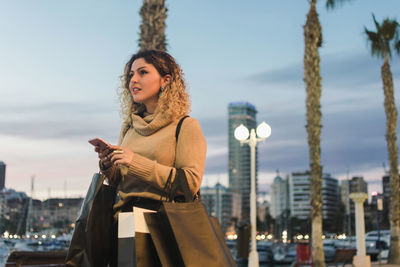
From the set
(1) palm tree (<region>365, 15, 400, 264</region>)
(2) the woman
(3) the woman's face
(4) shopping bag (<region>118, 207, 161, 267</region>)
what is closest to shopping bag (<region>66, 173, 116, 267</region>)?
(2) the woman

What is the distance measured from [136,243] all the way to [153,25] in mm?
7206

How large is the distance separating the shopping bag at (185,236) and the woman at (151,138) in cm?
18

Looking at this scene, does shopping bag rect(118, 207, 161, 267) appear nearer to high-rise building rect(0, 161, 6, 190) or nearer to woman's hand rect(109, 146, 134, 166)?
woman's hand rect(109, 146, 134, 166)

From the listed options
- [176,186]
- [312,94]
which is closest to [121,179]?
[176,186]

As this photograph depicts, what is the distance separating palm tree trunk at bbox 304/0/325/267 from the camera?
49.5 ft

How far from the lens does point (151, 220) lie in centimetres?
215

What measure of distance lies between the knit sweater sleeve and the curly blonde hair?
115 mm

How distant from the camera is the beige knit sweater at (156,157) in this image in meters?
2.32

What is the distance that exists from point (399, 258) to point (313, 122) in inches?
447

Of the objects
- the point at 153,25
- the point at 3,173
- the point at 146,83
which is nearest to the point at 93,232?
the point at 146,83

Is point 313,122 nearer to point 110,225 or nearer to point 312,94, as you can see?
point 312,94

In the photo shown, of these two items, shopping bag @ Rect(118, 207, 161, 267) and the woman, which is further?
the woman

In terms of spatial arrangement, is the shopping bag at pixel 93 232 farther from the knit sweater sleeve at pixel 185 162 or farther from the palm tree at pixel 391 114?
the palm tree at pixel 391 114

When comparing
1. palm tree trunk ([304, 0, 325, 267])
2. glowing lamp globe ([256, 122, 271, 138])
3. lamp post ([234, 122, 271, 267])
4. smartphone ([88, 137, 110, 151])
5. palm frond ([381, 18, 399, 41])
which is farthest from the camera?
palm frond ([381, 18, 399, 41])
